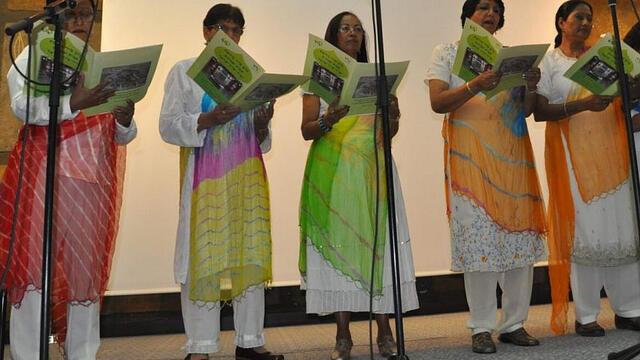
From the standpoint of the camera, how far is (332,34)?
301 cm

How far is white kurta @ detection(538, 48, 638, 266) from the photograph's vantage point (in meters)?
3.06

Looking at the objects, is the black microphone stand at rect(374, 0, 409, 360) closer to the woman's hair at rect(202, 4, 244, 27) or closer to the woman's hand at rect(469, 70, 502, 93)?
the woman's hand at rect(469, 70, 502, 93)

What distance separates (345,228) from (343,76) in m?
0.68

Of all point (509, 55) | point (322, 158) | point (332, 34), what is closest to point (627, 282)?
point (509, 55)

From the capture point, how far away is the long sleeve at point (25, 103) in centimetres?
230

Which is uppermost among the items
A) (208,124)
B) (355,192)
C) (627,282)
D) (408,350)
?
(208,124)

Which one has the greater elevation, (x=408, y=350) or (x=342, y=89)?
(x=342, y=89)

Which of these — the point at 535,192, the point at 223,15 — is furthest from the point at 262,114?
the point at 535,192

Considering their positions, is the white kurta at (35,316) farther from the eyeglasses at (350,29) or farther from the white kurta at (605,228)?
the white kurta at (605,228)

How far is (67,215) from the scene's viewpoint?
2.38 m

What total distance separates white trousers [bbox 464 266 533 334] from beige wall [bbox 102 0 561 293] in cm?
191

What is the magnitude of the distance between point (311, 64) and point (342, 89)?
0.17m

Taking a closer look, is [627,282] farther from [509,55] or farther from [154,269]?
[154,269]

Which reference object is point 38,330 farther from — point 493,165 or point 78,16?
point 493,165
